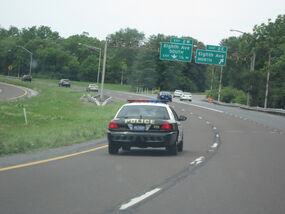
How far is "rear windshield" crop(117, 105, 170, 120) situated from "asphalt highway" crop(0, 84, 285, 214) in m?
1.06

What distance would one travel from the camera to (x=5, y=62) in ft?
588

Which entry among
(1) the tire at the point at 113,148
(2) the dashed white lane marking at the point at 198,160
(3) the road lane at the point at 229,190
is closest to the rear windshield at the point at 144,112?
(1) the tire at the point at 113,148

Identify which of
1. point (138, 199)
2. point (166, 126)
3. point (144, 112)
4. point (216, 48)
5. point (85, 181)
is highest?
point (216, 48)

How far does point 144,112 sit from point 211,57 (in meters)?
52.4

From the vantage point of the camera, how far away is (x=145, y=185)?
10133mm

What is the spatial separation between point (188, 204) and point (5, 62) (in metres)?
177

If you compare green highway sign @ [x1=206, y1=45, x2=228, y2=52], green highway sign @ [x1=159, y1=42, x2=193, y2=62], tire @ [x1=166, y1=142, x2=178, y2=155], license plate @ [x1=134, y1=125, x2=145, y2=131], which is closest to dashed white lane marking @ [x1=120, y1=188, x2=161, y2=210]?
license plate @ [x1=134, y1=125, x2=145, y2=131]

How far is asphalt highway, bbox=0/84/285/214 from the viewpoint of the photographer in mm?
8062

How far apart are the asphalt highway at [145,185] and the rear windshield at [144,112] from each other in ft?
3.47

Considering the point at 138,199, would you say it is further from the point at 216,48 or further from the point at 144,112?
the point at 216,48

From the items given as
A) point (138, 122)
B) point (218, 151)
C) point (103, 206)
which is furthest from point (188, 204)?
point (218, 151)

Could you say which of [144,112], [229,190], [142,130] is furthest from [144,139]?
[229,190]

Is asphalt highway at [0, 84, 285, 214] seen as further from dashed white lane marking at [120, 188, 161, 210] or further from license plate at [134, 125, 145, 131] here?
license plate at [134, 125, 145, 131]

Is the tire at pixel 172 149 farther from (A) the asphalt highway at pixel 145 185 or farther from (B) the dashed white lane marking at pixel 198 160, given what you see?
(B) the dashed white lane marking at pixel 198 160
